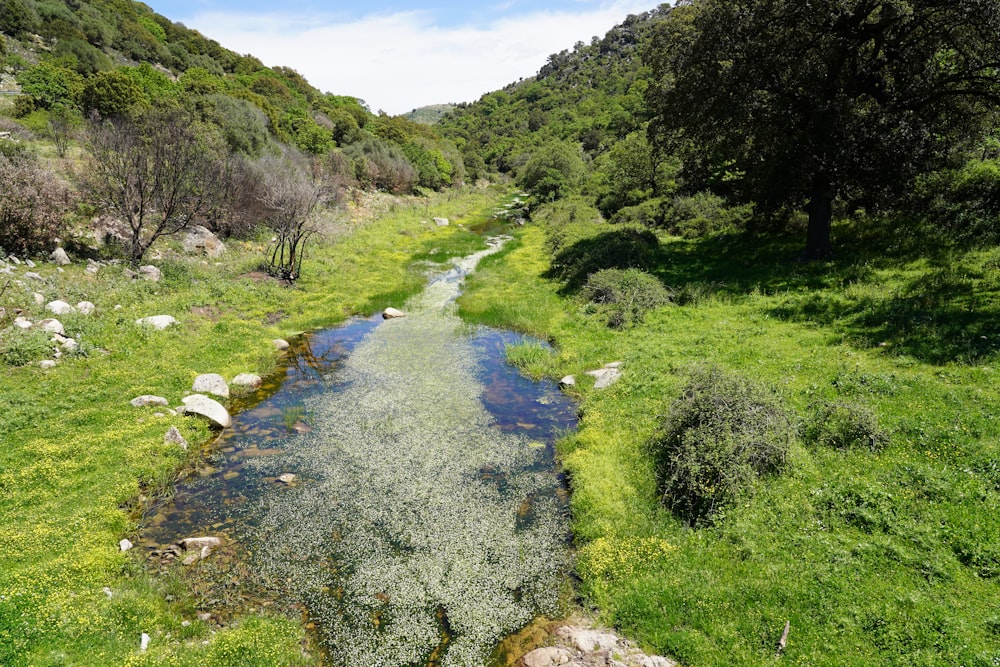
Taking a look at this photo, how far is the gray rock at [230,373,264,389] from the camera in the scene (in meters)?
19.2

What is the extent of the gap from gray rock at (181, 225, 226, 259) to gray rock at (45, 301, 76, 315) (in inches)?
477

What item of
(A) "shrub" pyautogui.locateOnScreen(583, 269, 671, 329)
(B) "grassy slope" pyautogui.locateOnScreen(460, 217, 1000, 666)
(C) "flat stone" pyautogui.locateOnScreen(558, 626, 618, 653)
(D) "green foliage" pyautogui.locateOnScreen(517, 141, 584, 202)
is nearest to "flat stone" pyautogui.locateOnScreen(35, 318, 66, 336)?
(B) "grassy slope" pyautogui.locateOnScreen(460, 217, 1000, 666)

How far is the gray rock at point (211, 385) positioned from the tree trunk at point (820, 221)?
26834 millimetres

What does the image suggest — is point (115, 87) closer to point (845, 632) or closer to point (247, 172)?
point (247, 172)

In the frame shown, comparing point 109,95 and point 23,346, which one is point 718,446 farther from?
point 109,95

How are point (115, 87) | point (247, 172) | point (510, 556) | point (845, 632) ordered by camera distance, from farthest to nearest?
1. point (115, 87)
2. point (247, 172)
3. point (510, 556)
4. point (845, 632)

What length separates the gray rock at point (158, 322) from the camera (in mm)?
20500

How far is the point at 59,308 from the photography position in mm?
19234

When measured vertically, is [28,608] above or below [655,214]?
below

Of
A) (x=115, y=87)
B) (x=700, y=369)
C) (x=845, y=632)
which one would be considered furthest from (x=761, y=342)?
(x=115, y=87)

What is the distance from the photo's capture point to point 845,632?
7844mm

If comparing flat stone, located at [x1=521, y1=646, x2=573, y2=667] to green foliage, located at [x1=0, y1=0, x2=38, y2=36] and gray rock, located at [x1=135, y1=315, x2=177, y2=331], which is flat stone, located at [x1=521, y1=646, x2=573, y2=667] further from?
green foliage, located at [x1=0, y1=0, x2=38, y2=36]

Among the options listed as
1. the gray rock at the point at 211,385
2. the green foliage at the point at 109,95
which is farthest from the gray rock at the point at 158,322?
the green foliage at the point at 109,95

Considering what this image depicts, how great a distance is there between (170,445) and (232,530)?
414cm
